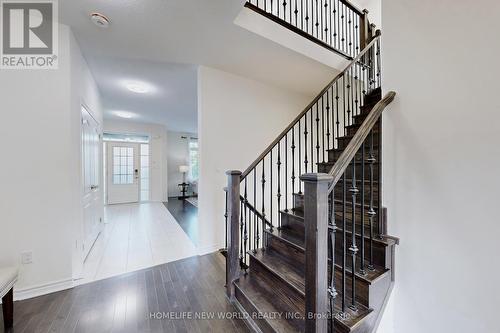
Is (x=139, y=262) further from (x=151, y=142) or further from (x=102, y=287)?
(x=151, y=142)

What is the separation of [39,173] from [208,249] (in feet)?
6.85

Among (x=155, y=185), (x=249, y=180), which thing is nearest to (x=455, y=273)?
(x=249, y=180)

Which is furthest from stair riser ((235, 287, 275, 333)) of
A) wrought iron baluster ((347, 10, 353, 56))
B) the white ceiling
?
wrought iron baluster ((347, 10, 353, 56))

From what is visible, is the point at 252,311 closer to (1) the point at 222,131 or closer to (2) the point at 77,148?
(1) the point at 222,131

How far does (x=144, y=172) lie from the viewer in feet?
23.0

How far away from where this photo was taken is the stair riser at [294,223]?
6.51 feet

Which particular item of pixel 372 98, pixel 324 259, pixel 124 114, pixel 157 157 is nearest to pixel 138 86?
pixel 124 114

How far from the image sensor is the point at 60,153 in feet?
6.73

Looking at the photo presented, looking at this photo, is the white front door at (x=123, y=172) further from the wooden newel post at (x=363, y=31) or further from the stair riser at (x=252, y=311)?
the wooden newel post at (x=363, y=31)

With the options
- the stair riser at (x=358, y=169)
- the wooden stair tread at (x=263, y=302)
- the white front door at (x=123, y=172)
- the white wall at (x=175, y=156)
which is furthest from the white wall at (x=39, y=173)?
the white wall at (x=175, y=156)

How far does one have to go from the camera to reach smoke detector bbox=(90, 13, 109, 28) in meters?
1.96

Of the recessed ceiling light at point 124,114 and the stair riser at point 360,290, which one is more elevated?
the recessed ceiling light at point 124,114

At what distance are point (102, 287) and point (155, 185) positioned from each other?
5325 millimetres

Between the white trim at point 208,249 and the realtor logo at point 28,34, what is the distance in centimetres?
267
